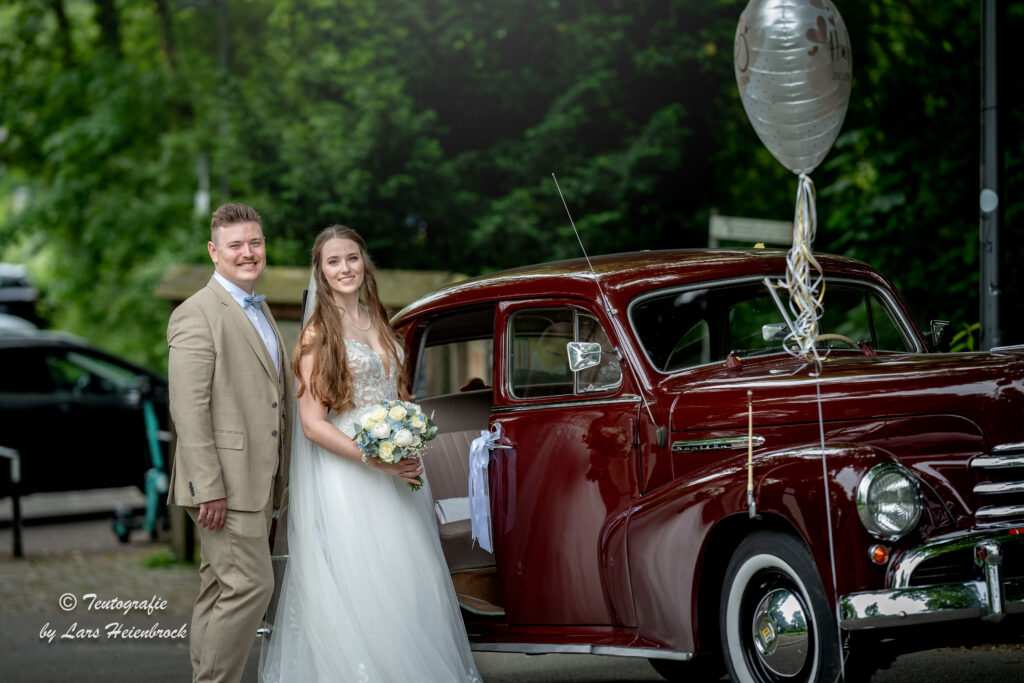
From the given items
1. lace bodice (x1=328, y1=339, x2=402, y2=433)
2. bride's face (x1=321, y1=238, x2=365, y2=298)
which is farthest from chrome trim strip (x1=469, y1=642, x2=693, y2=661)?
bride's face (x1=321, y1=238, x2=365, y2=298)

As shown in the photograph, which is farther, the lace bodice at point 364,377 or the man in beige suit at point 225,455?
the lace bodice at point 364,377

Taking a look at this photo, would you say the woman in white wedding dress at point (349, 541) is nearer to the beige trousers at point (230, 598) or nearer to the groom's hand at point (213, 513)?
the beige trousers at point (230, 598)

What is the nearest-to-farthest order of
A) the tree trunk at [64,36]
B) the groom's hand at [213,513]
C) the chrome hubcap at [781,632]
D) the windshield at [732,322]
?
the chrome hubcap at [781,632]
the groom's hand at [213,513]
the windshield at [732,322]
the tree trunk at [64,36]

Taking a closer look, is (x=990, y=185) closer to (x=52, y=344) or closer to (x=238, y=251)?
(x=238, y=251)

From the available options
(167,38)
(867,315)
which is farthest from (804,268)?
(167,38)

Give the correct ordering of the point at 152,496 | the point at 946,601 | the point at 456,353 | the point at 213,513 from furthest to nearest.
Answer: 1. the point at 152,496
2. the point at 456,353
3. the point at 213,513
4. the point at 946,601

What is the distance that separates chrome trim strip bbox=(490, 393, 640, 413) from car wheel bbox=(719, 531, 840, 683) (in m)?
0.94

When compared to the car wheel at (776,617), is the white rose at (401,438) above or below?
above

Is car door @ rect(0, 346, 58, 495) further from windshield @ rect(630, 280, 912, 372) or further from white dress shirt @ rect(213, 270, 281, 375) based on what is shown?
windshield @ rect(630, 280, 912, 372)

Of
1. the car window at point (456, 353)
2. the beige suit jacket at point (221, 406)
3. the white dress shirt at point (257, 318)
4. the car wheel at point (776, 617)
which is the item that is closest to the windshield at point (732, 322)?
the car window at point (456, 353)

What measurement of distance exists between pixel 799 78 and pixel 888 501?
2482 millimetres

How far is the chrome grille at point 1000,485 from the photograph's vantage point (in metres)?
4.77

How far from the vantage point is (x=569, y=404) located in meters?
6.01

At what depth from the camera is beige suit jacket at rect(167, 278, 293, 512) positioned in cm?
529
